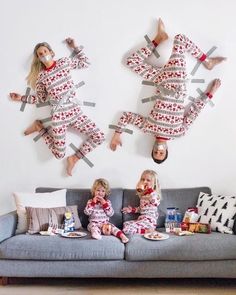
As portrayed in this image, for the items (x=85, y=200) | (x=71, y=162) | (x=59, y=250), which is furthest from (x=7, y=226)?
(x=71, y=162)

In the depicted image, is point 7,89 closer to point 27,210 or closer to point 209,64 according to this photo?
point 27,210

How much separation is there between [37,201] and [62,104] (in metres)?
0.93

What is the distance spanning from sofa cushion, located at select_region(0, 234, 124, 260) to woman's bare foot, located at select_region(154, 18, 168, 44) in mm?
1961

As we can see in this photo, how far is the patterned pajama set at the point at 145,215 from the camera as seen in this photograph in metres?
3.22

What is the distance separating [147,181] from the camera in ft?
11.3

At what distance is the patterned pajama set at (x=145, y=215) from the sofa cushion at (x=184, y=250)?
1.13 feet

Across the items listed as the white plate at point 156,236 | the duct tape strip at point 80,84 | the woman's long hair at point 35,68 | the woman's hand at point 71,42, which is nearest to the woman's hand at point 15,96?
the woman's long hair at point 35,68

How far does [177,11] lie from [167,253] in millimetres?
2271

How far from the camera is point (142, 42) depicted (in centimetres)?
373

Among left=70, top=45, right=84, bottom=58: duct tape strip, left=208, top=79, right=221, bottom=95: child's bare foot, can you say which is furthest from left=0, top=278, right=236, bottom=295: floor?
left=70, top=45, right=84, bottom=58: duct tape strip

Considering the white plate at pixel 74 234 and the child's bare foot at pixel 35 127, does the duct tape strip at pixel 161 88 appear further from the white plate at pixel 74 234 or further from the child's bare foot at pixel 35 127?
the white plate at pixel 74 234

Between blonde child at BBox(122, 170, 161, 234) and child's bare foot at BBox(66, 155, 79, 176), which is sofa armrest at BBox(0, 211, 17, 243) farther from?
blonde child at BBox(122, 170, 161, 234)

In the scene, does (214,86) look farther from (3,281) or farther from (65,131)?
(3,281)

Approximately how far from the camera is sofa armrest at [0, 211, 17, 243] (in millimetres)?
2998
